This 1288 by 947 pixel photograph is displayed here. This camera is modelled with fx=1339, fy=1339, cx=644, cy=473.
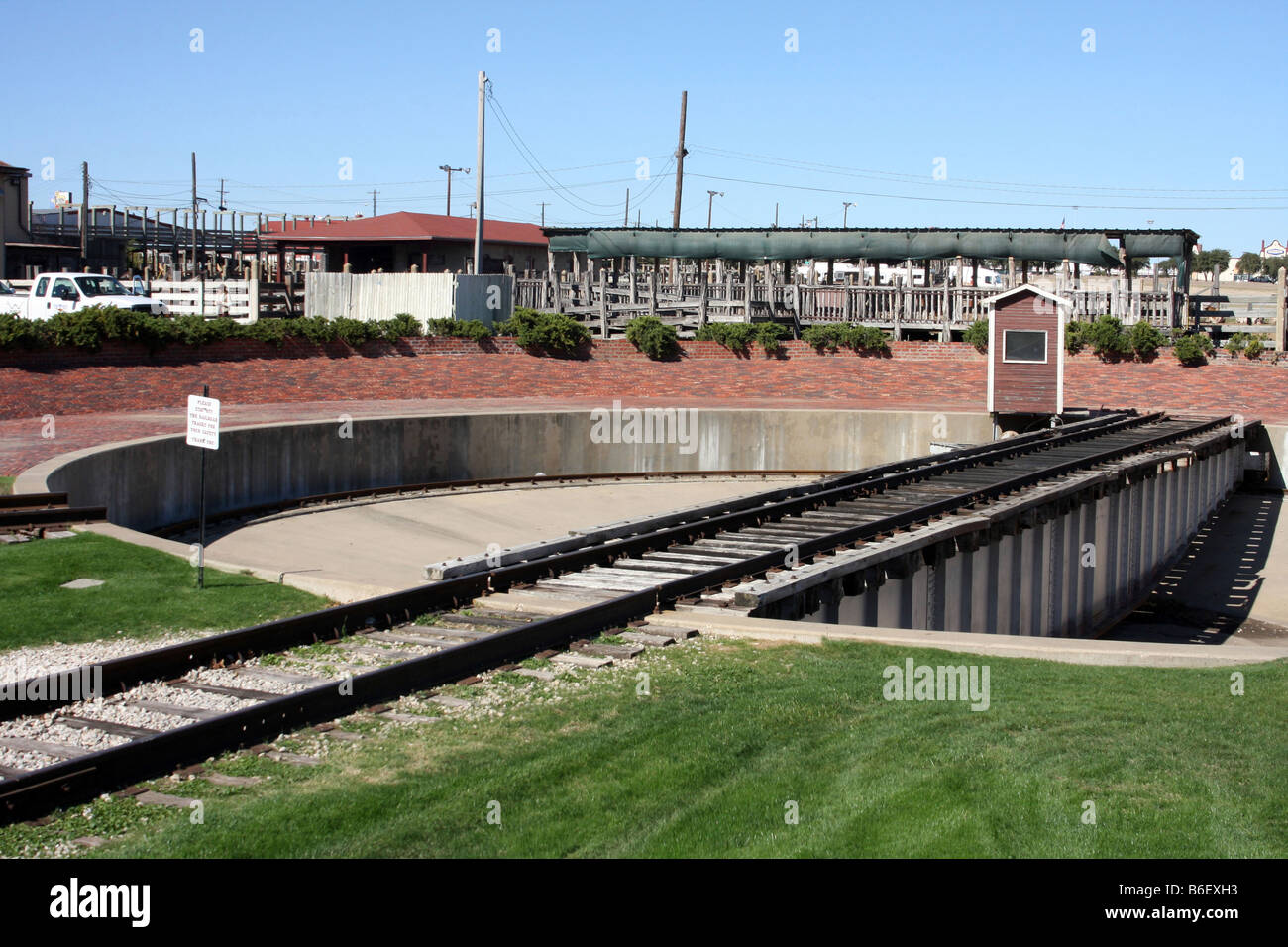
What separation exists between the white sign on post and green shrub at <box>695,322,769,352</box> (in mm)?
24259

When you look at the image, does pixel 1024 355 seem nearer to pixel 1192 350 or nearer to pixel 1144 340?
pixel 1144 340

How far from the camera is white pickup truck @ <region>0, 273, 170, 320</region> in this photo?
34281 millimetres

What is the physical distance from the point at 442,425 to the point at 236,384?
17.9ft

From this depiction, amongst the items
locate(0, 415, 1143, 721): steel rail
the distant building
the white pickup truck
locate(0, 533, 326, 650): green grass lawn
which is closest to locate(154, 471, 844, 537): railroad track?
locate(0, 533, 326, 650): green grass lawn

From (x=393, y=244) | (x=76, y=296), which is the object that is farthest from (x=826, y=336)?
(x=393, y=244)

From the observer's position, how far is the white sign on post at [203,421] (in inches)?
535

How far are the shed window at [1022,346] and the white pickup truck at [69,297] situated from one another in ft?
69.5

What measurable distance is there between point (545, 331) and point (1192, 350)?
1702 cm

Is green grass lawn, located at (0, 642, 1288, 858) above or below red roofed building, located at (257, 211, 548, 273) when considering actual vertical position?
below

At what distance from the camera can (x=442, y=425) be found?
88.9ft

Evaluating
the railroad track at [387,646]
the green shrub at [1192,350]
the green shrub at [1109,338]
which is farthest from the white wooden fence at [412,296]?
the railroad track at [387,646]

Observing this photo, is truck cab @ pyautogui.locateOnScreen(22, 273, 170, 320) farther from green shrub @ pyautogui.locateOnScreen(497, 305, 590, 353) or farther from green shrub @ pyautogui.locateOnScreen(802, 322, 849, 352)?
green shrub @ pyautogui.locateOnScreen(802, 322, 849, 352)
